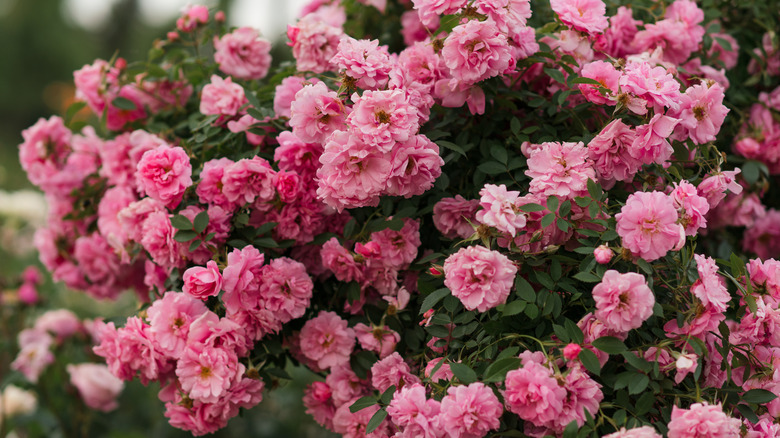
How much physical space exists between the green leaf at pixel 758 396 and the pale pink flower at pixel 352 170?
0.76 meters

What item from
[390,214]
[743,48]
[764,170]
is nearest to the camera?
[390,214]

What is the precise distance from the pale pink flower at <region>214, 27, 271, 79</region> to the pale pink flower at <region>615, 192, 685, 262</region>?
1.05 m

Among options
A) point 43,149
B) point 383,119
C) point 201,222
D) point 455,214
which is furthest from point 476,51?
point 43,149

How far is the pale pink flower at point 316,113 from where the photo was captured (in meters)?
1.23

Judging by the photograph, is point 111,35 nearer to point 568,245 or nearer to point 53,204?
point 53,204

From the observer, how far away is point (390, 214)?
138cm

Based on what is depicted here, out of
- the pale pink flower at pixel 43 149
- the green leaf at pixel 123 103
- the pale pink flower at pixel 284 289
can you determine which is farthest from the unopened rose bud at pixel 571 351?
the pale pink flower at pixel 43 149

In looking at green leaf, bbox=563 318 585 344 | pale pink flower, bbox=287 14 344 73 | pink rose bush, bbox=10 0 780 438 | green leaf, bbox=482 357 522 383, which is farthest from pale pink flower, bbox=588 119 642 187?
pale pink flower, bbox=287 14 344 73

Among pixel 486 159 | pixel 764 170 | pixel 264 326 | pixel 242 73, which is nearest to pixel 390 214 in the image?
pixel 486 159

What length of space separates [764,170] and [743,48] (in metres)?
0.37

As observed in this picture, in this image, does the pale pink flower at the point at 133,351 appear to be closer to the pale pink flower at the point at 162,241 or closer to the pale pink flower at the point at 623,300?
the pale pink flower at the point at 162,241

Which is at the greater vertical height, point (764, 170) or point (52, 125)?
point (52, 125)

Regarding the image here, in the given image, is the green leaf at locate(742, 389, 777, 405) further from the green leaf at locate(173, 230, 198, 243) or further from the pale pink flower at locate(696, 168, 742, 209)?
the green leaf at locate(173, 230, 198, 243)

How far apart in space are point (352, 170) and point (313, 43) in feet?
1.54
